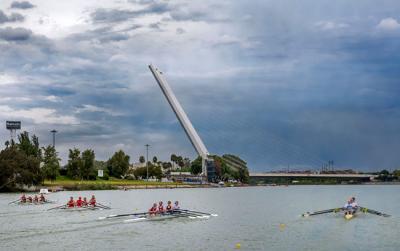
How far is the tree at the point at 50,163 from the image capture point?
97.4 meters

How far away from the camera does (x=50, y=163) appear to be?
101312 mm

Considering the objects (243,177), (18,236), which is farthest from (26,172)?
(243,177)

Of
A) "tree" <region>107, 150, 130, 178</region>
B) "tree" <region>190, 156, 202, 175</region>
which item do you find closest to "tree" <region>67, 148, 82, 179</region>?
"tree" <region>107, 150, 130, 178</region>

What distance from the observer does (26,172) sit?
261ft

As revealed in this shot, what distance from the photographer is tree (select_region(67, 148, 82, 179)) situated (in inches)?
4368

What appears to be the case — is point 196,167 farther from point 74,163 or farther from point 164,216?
point 164,216

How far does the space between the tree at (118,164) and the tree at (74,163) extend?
18.7m

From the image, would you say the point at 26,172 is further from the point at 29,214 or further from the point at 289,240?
the point at 289,240

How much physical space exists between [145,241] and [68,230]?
525 centimetres

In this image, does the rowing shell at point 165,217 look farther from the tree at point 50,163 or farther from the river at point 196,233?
the tree at point 50,163

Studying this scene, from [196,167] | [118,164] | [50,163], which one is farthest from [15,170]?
[196,167]

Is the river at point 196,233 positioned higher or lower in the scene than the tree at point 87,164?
lower

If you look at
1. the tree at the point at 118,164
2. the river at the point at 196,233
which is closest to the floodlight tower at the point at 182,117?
the tree at the point at 118,164

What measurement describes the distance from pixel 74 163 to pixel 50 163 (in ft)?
32.4
